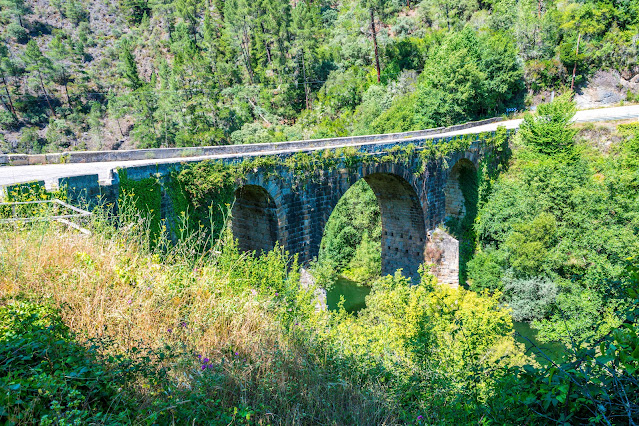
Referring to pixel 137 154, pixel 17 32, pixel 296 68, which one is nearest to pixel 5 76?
pixel 17 32

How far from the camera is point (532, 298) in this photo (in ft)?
56.7

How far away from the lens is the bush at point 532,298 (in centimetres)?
Answer: 1692

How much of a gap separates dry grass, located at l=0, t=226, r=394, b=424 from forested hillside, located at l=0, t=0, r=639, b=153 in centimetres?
2692

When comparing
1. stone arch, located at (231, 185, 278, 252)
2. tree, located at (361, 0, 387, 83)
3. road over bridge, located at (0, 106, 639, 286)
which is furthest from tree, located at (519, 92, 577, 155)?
tree, located at (361, 0, 387, 83)

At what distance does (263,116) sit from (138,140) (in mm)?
13564

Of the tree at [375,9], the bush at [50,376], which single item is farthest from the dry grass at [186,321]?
the tree at [375,9]

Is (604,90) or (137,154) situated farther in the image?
(604,90)

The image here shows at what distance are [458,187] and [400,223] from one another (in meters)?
4.51

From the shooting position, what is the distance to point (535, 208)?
1919 centimetres

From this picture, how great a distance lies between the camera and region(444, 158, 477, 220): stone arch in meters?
21.2

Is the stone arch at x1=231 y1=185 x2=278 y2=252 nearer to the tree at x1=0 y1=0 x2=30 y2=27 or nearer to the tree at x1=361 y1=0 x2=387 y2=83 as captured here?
the tree at x1=361 y1=0 x2=387 y2=83

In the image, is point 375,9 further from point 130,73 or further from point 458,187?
point 130,73

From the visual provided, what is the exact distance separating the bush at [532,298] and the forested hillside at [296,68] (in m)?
15.1

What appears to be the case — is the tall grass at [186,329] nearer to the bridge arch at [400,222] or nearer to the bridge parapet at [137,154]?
the bridge parapet at [137,154]
